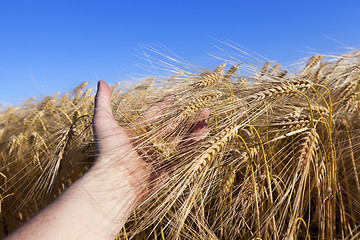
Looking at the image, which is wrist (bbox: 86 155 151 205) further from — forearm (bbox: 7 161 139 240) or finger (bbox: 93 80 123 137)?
finger (bbox: 93 80 123 137)

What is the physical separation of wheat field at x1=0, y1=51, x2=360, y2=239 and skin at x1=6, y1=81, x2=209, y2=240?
0.20 ft

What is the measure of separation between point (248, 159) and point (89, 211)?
0.68 meters

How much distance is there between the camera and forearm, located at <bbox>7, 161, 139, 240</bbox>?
0.94m

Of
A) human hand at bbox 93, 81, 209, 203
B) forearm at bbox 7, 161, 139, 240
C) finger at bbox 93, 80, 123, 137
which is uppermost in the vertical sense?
finger at bbox 93, 80, 123, 137

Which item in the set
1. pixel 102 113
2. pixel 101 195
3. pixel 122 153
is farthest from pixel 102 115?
pixel 101 195

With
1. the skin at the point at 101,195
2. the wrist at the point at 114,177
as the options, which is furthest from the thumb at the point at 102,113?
the wrist at the point at 114,177

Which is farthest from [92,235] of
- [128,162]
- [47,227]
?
[128,162]

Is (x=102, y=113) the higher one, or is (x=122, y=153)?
(x=102, y=113)

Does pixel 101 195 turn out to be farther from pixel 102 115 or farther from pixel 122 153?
pixel 102 115

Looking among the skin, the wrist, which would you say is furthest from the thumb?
the wrist

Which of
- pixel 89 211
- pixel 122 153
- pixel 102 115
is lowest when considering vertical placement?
pixel 89 211

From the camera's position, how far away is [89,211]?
104 cm

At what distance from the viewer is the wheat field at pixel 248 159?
40.8 inches

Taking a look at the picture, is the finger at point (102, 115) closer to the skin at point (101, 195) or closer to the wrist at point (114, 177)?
the skin at point (101, 195)
